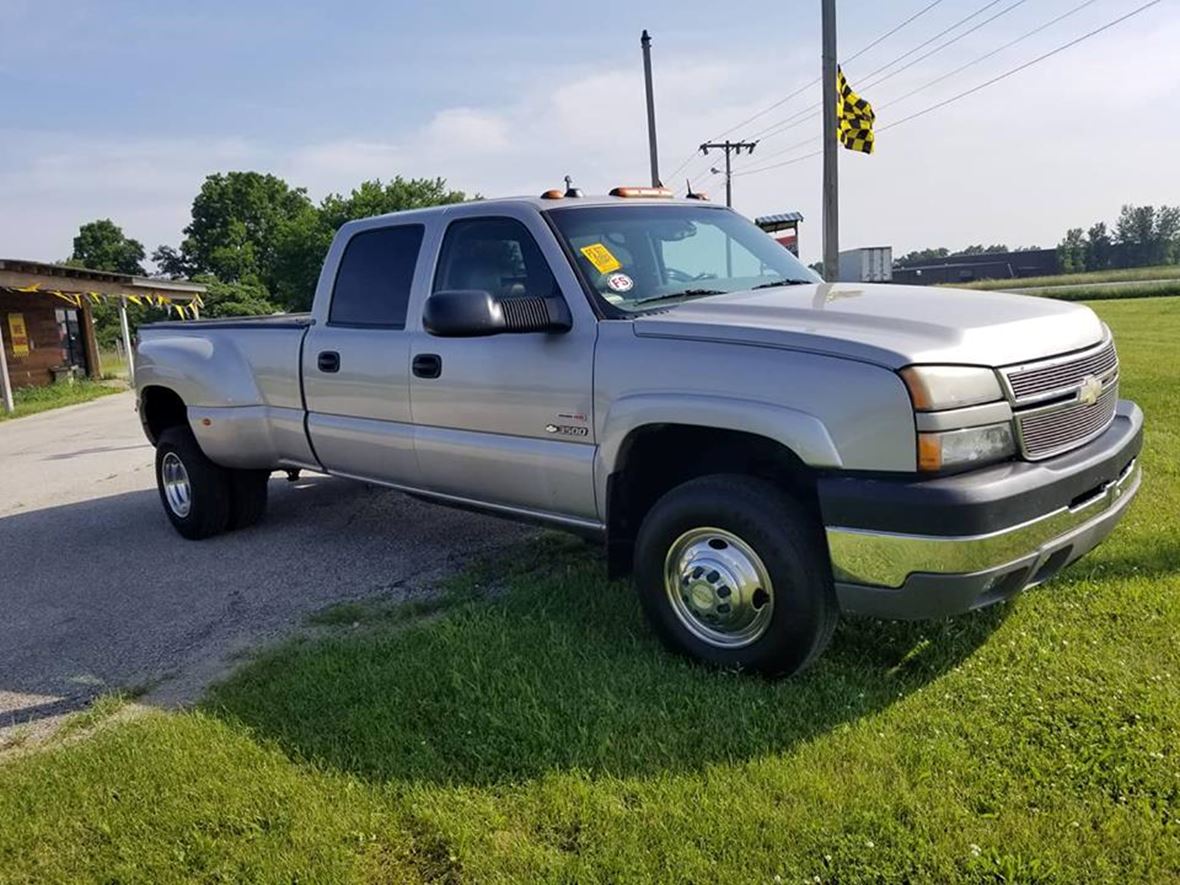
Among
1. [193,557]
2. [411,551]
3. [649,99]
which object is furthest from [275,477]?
[649,99]

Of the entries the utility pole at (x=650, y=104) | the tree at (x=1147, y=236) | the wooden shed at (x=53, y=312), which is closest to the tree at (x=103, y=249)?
the wooden shed at (x=53, y=312)

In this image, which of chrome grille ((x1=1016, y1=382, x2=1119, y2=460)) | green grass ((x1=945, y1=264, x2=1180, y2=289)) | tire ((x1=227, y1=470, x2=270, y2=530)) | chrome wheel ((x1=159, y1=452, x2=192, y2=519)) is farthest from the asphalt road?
green grass ((x1=945, y1=264, x2=1180, y2=289))

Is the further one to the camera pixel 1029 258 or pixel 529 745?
pixel 1029 258

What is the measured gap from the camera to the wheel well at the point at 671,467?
3568mm

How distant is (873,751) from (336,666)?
2195mm

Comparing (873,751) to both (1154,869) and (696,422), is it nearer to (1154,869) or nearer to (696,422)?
(1154,869)

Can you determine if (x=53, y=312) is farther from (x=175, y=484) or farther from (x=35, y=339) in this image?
(x=175, y=484)

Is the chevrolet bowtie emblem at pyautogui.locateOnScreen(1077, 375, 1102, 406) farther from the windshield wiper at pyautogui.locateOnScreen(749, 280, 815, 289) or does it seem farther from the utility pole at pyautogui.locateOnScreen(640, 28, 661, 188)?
the utility pole at pyautogui.locateOnScreen(640, 28, 661, 188)

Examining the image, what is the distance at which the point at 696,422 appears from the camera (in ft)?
11.3

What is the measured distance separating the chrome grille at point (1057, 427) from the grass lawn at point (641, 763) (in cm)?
84

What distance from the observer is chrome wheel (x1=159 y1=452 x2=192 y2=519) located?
643 centimetres

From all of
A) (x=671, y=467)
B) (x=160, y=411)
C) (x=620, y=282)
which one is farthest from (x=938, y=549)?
(x=160, y=411)

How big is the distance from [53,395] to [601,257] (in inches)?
873

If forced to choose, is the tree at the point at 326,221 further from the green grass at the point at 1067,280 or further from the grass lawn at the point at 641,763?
the grass lawn at the point at 641,763
